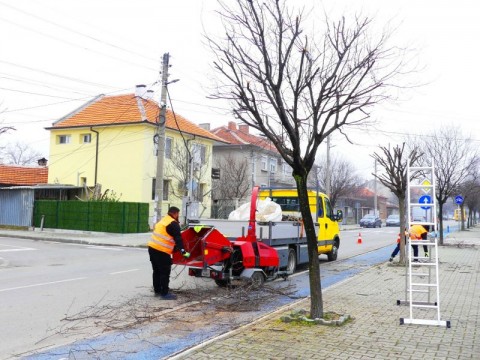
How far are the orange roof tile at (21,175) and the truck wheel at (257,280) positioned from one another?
94.6 ft

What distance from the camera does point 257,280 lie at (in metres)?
10.0

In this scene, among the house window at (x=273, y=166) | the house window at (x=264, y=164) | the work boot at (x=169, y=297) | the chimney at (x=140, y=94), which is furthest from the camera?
the house window at (x=273, y=166)

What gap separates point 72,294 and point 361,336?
5929 mm

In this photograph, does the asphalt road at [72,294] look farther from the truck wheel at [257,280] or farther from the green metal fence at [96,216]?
the green metal fence at [96,216]

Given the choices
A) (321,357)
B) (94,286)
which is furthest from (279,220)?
(321,357)

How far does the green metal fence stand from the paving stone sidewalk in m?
18.8

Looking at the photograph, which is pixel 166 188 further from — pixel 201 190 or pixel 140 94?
pixel 140 94

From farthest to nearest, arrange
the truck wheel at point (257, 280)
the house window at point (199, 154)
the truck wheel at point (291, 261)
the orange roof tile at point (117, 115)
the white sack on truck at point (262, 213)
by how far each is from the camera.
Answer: the house window at point (199, 154) → the orange roof tile at point (117, 115) → the truck wheel at point (291, 261) → the white sack on truck at point (262, 213) → the truck wheel at point (257, 280)

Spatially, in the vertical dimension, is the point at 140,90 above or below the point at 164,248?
above

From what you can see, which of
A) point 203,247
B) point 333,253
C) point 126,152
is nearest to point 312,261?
point 203,247

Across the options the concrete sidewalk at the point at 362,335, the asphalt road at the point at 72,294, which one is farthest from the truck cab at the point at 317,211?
the concrete sidewalk at the point at 362,335

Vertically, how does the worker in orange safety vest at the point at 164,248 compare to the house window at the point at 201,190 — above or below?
below

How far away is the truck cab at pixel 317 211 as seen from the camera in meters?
14.2

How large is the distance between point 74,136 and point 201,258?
27.7m
